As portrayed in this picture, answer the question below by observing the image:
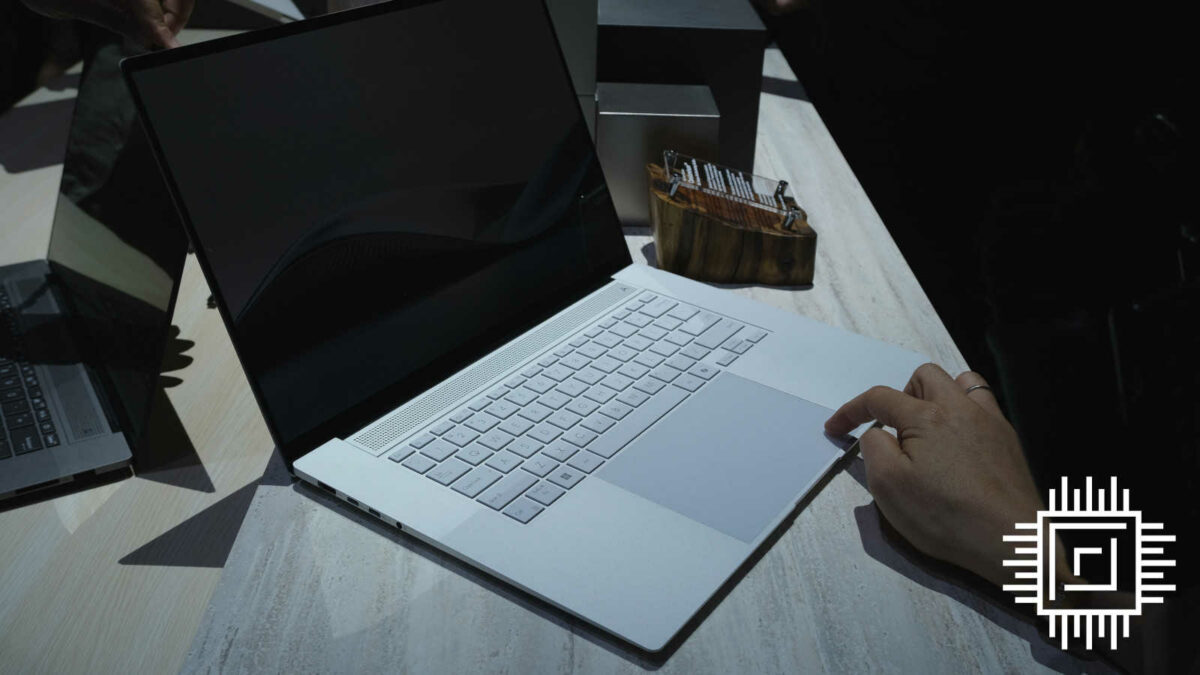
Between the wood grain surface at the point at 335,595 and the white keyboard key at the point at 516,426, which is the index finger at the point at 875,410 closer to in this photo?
the wood grain surface at the point at 335,595

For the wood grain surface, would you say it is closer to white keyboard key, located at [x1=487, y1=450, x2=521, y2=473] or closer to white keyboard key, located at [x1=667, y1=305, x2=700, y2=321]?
white keyboard key, located at [x1=487, y1=450, x2=521, y2=473]

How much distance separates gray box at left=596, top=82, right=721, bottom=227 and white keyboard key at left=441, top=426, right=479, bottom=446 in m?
0.48

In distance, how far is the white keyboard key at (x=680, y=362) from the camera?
0.78 m

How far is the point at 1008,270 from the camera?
7.55 feet

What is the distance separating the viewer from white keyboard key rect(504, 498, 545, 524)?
603mm

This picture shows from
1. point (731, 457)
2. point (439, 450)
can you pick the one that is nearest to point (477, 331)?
point (439, 450)

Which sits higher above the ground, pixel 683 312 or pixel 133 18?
pixel 133 18

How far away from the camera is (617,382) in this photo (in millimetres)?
749

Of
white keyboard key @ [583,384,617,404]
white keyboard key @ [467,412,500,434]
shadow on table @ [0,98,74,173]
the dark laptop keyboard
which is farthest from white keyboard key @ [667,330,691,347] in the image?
shadow on table @ [0,98,74,173]

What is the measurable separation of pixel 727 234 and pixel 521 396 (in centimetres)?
35

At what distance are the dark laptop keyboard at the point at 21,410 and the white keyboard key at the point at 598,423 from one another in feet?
1.54

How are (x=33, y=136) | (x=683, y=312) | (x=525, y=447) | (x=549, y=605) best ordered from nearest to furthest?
(x=549, y=605)
(x=525, y=447)
(x=683, y=312)
(x=33, y=136)

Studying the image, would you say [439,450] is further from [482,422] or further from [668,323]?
[668,323]

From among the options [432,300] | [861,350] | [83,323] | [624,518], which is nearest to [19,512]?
[83,323]
